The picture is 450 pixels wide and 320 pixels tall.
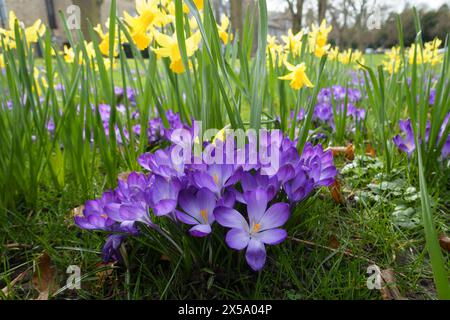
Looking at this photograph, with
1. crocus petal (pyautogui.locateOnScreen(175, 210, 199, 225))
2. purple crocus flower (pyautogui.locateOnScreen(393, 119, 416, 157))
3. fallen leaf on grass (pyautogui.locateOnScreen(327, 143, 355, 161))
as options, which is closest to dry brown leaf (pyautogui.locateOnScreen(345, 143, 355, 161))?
fallen leaf on grass (pyautogui.locateOnScreen(327, 143, 355, 161))

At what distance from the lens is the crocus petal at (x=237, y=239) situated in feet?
2.06

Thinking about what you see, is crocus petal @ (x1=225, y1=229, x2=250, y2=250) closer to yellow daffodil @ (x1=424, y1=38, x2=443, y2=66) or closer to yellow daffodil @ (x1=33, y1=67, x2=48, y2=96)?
yellow daffodil @ (x1=33, y1=67, x2=48, y2=96)

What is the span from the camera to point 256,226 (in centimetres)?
67

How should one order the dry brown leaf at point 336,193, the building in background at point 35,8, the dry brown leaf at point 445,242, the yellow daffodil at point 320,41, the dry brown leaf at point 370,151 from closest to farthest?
the dry brown leaf at point 445,242 → the dry brown leaf at point 336,193 → the dry brown leaf at point 370,151 → the yellow daffodil at point 320,41 → the building in background at point 35,8

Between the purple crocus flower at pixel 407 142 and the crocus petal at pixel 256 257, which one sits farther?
the purple crocus flower at pixel 407 142

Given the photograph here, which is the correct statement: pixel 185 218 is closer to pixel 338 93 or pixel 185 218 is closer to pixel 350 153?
pixel 350 153

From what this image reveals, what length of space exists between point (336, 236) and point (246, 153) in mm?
345

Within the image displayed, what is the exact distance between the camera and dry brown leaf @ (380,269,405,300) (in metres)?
0.72

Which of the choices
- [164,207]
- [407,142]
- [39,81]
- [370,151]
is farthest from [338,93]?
[164,207]

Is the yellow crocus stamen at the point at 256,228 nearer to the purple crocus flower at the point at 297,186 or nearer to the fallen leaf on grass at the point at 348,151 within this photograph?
the purple crocus flower at the point at 297,186

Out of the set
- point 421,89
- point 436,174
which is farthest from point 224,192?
point 421,89

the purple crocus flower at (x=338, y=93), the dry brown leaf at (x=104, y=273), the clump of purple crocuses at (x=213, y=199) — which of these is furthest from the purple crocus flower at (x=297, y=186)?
the purple crocus flower at (x=338, y=93)

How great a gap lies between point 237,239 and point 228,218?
42 mm
